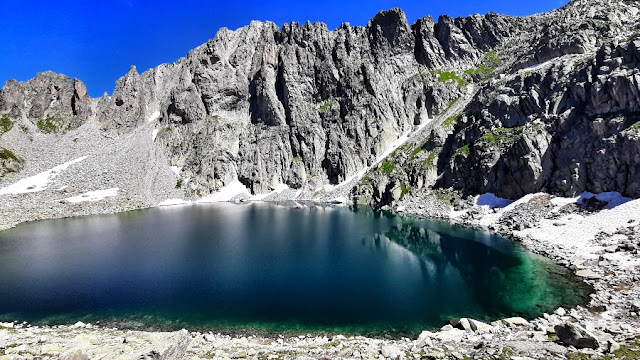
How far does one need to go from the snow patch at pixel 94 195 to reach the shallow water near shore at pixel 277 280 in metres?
44.4

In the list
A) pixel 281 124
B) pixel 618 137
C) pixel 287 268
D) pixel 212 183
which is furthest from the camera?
pixel 281 124

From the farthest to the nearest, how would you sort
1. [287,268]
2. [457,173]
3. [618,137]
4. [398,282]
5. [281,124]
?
[281,124] → [457,173] → [618,137] → [287,268] → [398,282]

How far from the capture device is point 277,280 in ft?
130

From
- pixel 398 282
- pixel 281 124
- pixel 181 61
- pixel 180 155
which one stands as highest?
pixel 181 61

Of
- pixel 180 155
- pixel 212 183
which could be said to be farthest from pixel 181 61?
pixel 212 183

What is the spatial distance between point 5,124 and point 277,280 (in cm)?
17580

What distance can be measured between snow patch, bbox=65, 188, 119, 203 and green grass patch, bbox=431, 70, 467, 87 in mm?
149338

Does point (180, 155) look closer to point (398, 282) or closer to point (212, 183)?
point (212, 183)

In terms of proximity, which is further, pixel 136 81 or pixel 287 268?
pixel 136 81

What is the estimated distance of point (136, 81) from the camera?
17938cm

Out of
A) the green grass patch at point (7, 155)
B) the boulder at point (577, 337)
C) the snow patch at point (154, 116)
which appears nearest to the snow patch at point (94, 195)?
the green grass patch at point (7, 155)

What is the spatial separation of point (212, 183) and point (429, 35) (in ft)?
447

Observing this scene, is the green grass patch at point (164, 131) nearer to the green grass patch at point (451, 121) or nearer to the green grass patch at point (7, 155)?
the green grass patch at point (7, 155)

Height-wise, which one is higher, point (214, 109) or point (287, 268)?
point (214, 109)
